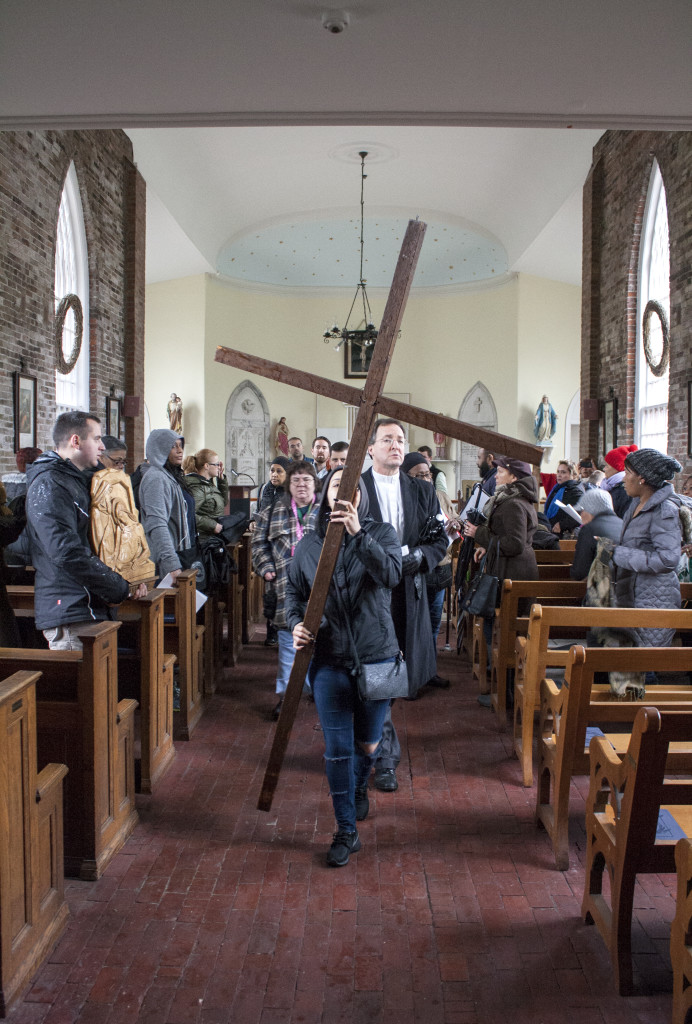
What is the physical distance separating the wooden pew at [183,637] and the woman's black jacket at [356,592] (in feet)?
4.83

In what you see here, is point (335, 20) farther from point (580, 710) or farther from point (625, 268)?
point (625, 268)

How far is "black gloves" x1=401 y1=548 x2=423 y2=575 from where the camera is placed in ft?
14.0

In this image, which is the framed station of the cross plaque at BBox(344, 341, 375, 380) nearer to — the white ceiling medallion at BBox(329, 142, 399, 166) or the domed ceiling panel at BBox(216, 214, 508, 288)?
the domed ceiling panel at BBox(216, 214, 508, 288)

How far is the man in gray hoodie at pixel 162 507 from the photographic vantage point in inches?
205

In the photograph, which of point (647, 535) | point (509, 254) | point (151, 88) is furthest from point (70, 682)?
point (509, 254)

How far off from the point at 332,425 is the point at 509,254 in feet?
16.4

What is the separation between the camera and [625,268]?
1043 centimetres

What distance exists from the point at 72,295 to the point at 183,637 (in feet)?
19.0

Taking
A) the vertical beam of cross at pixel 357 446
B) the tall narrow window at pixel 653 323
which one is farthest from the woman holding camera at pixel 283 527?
the tall narrow window at pixel 653 323

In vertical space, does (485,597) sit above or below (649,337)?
below

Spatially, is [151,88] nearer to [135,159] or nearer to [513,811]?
[513,811]

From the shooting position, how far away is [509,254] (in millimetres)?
15750

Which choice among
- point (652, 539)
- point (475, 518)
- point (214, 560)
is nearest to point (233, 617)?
point (214, 560)

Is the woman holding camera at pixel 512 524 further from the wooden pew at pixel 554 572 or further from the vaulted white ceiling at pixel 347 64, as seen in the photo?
the vaulted white ceiling at pixel 347 64
